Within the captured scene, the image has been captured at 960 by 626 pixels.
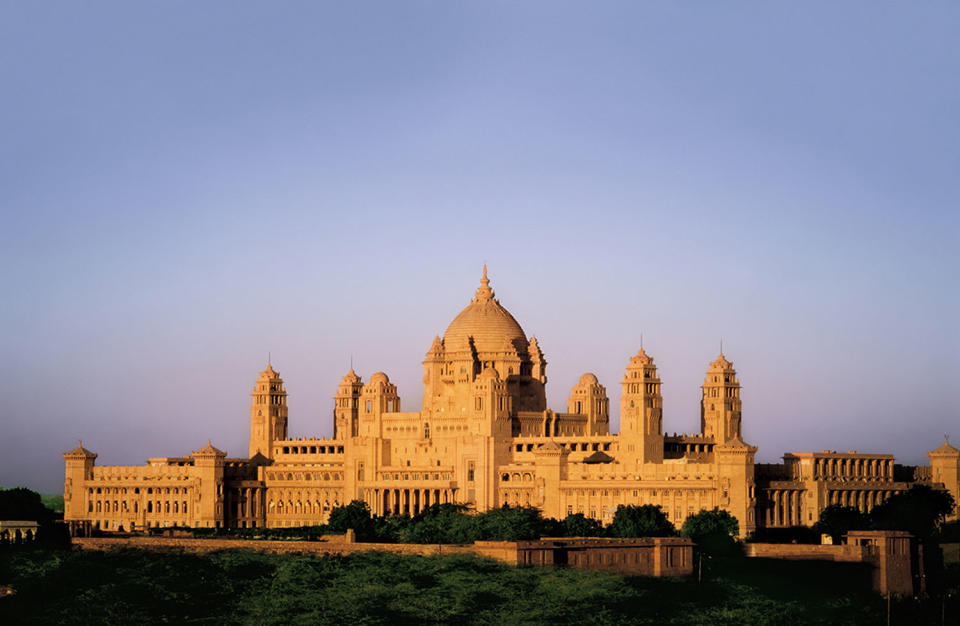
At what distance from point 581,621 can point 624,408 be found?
179 ft

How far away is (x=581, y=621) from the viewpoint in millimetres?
135000

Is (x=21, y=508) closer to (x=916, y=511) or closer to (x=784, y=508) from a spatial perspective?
(x=784, y=508)

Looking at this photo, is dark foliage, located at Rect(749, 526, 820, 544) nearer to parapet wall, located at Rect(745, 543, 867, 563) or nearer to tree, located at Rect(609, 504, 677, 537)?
Result: tree, located at Rect(609, 504, 677, 537)

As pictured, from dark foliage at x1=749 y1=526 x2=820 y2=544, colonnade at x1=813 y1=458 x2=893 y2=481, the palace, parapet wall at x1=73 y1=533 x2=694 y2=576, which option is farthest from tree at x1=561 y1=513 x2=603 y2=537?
colonnade at x1=813 y1=458 x2=893 y2=481

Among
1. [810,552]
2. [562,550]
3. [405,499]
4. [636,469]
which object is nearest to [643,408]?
[636,469]

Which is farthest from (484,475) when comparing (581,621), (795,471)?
(581,621)

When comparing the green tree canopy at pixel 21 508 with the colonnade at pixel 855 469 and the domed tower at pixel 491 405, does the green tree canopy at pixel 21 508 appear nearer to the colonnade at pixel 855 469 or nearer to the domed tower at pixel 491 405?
the domed tower at pixel 491 405

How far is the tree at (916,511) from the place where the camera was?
167000 millimetres

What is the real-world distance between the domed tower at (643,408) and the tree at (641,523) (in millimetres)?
14230

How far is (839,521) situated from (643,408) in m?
22.7

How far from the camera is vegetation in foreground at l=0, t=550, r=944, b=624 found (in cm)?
13800

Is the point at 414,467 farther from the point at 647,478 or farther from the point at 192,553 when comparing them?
the point at 192,553

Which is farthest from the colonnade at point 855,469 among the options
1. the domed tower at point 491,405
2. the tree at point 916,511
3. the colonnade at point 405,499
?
the colonnade at point 405,499

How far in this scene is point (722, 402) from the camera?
190250mm
